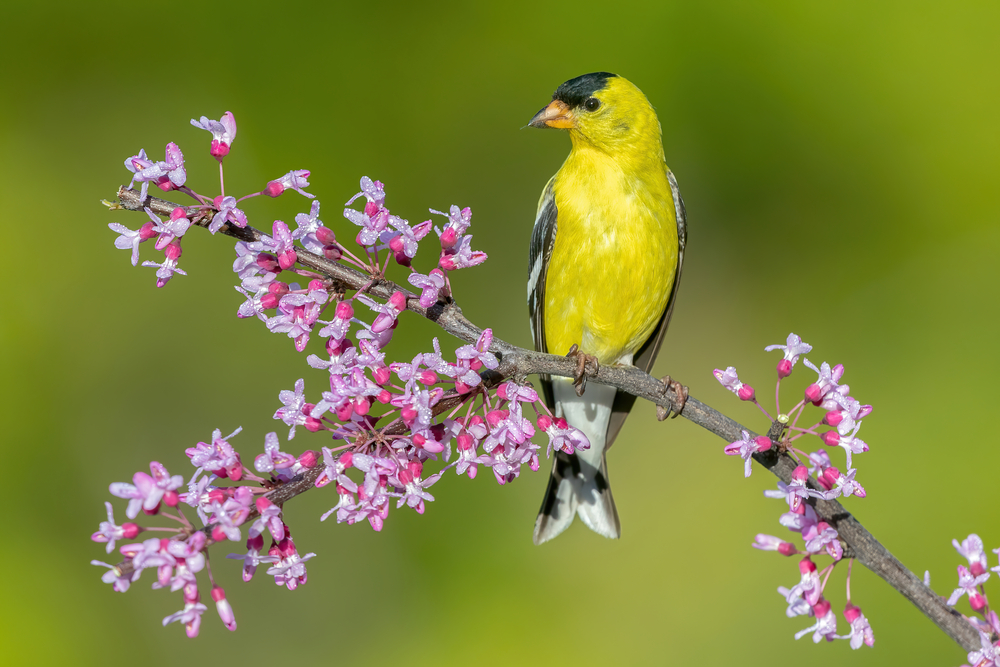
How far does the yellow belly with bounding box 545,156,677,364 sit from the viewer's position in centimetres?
244

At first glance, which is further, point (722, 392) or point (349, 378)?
point (722, 392)

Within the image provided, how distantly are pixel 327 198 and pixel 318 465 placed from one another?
2.81 meters

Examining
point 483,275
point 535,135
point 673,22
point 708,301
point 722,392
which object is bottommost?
point 722,392

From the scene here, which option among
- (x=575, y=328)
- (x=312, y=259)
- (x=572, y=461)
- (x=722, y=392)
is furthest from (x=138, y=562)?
(x=722, y=392)

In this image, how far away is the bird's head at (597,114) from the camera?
2506mm

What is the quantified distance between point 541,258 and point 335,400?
1.47 metres

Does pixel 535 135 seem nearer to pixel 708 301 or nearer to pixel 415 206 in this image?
pixel 415 206

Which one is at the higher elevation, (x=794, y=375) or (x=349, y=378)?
(x=794, y=375)

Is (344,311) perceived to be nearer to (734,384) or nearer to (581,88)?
(734,384)

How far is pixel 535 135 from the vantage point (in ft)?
14.3

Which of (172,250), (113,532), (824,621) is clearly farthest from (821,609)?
(172,250)

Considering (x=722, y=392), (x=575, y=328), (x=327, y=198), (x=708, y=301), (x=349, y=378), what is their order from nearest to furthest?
1. (x=349, y=378)
2. (x=575, y=328)
3. (x=327, y=198)
4. (x=722, y=392)
5. (x=708, y=301)

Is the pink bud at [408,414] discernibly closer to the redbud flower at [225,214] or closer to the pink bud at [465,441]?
the pink bud at [465,441]

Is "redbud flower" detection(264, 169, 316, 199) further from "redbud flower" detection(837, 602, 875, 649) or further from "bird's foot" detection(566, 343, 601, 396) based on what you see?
"redbud flower" detection(837, 602, 875, 649)
